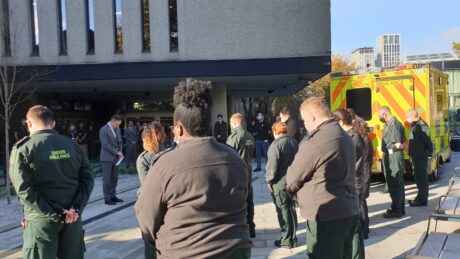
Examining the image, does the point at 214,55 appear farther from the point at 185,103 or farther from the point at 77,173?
the point at 185,103

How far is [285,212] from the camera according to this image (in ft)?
18.6

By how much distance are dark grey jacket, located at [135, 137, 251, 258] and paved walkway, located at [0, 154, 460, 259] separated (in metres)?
3.36

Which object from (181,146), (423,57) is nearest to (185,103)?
(181,146)

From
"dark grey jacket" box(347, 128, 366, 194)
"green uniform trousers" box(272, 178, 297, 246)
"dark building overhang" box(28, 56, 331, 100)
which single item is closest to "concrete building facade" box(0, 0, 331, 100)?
"dark building overhang" box(28, 56, 331, 100)

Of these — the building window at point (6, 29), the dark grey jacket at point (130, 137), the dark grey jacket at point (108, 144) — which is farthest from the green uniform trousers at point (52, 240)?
the dark grey jacket at point (130, 137)

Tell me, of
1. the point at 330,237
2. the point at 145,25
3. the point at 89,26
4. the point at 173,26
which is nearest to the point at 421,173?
the point at 330,237

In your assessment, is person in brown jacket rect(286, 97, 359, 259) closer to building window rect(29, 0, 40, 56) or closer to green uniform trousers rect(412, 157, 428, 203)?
green uniform trousers rect(412, 157, 428, 203)

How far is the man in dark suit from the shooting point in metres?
8.91

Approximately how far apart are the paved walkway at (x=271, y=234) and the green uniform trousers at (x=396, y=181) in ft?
0.80

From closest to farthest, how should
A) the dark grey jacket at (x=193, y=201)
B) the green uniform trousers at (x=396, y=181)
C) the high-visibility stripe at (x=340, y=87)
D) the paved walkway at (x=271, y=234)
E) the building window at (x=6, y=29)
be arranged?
1. the dark grey jacket at (x=193, y=201)
2. the paved walkway at (x=271, y=234)
3. the green uniform trousers at (x=396, y=181)
4. the high-visibility stripe at (x=340, y=87)
5. the building window at (x=6, y=29)

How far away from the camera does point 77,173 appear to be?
12.9 feet

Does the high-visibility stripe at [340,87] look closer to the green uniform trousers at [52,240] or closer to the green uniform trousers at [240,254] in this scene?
the green uniform trousers at [52,240]

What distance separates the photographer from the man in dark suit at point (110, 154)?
29.2 feet

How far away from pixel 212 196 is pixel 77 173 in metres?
2.13
